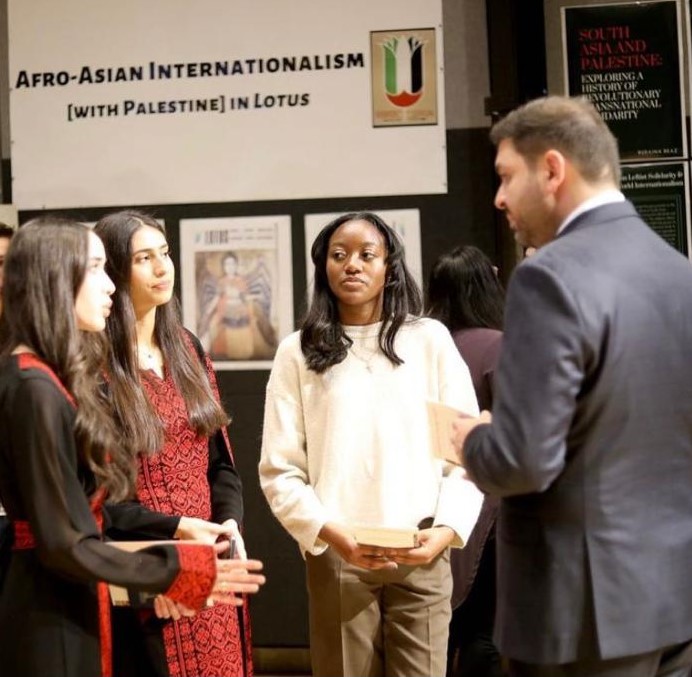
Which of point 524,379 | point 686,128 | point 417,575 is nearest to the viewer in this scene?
point 524,379

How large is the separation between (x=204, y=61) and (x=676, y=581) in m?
3.39

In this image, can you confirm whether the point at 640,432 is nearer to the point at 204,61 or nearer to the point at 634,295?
the point at 634,295

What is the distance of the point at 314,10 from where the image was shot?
470 cm

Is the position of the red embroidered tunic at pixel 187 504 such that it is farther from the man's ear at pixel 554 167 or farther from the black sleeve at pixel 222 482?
the man's ear at pixel 554 167

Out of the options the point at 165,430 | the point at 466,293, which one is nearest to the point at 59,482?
the point at 165,430

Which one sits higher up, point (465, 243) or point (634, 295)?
point (465, 243)

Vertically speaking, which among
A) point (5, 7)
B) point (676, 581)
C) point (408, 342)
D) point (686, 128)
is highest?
point (5, 7)

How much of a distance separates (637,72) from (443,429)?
2768 mm

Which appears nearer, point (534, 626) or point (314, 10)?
point (534, 626)

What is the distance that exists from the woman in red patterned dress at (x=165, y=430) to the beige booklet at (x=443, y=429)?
2.38 feet

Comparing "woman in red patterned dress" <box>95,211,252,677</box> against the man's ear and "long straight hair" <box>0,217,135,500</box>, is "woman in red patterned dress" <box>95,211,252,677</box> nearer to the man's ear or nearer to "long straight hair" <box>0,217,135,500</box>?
"long straight hair" <box>0,217,135,500</box>

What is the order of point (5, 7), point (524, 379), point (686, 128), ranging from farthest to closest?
point (5, 7), point (686, 128), point (524, 379)

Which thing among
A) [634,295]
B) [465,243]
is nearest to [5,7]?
[465,243]

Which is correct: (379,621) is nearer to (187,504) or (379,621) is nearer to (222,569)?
(187,504)
